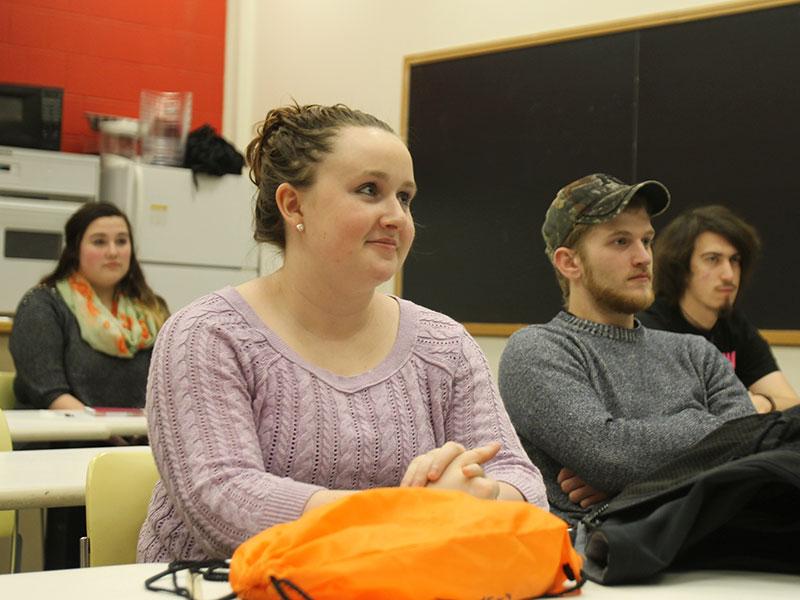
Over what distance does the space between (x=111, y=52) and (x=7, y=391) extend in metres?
2.91

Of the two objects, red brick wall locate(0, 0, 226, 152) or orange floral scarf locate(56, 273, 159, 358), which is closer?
orange floral scarf locate(56, 273, 159, 358)

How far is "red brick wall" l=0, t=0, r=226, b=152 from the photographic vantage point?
5938 mm

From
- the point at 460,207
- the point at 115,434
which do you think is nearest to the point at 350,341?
the point at 115,434

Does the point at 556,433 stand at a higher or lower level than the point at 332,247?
lower

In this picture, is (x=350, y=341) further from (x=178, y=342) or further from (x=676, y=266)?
(x=676, y=266)

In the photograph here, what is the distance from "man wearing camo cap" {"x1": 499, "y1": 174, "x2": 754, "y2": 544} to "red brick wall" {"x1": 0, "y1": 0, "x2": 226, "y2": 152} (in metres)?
4.28

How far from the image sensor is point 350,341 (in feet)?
5.70

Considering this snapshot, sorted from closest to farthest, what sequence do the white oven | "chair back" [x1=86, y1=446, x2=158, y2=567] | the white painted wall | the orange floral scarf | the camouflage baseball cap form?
"chair back" [x1=86, y1=446, x2=158, y2=567] < the camouflage baseball cap < the orange floral scarf < the white painted wall < the white oven

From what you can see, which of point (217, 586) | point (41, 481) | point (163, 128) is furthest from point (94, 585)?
point (163, 128)

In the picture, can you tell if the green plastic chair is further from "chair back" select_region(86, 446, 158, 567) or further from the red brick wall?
the red brick wall

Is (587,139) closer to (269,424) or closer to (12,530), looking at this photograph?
(12,530)

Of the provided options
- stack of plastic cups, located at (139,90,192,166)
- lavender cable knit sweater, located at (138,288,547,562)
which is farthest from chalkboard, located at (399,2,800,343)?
lavender cable knit sweater, located at (138,288,547,562)

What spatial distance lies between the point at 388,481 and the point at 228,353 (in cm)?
32

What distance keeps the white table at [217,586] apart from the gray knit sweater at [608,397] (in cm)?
71
